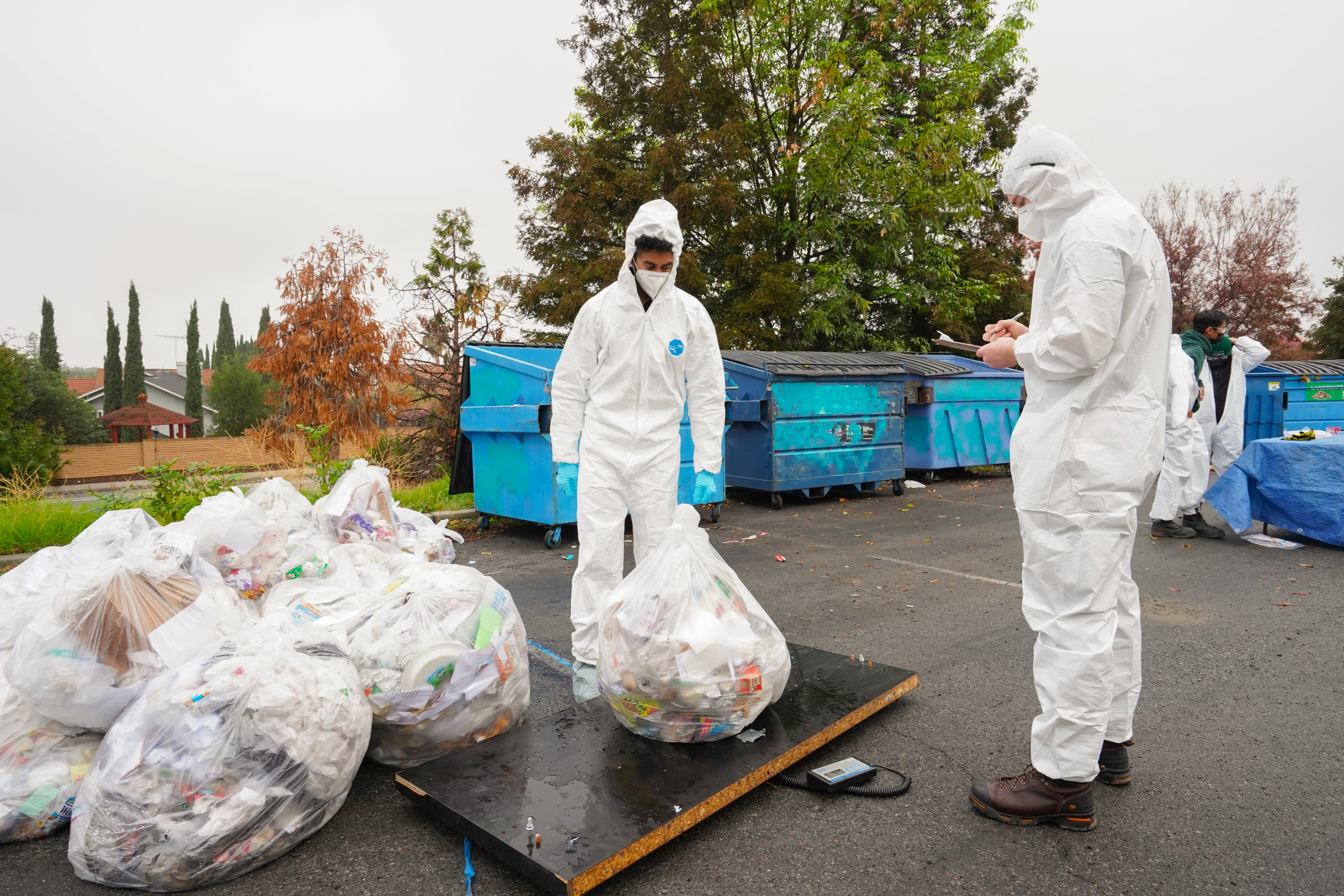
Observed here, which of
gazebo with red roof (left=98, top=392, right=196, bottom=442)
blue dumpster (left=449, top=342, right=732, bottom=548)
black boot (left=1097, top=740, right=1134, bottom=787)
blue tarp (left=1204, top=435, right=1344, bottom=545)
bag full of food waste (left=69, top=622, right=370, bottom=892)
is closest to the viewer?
bag full of food waste (left=69, top=622, right=370, bottom=892)

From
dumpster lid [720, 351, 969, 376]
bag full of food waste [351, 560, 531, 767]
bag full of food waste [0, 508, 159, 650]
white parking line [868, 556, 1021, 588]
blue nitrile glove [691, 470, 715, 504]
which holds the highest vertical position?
dumpster lid [720, 351, 969, 376]

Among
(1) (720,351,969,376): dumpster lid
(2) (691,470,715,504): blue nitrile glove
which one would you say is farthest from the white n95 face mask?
(1) (720,351,969,376): dumpster lid

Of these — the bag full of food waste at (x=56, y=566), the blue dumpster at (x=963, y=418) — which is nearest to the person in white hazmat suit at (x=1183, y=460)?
the blue dumpster at (x=963, y=418)

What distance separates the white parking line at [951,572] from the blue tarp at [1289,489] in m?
2.57

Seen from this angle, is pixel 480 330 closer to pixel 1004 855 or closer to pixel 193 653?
pixel 193 653

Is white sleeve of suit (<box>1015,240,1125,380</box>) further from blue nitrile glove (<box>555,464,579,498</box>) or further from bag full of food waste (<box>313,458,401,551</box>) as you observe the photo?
bag full of food waste (<box>313,458,401,551</box>)

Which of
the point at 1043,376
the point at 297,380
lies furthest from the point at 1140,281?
the point at 297,380

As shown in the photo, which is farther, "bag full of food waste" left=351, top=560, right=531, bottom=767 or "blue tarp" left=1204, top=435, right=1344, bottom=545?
"blue tarp" left=1204, top=435, right=1344, bottom=545

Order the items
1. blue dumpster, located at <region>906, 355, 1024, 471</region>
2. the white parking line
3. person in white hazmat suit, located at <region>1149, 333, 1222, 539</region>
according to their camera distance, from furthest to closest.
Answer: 1. blue dumpster, located at <region>906, 355, 1024, 471</region>
2. person in white hazmat suit, located at <region>1149, 333, 1222, 539</region>
3. the white parking line

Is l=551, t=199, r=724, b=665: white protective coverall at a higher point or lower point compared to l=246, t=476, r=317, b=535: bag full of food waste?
higher

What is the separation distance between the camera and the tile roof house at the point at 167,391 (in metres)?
41.7

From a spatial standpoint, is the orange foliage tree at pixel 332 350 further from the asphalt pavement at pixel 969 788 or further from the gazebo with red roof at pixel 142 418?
the gazebo with red roof at pixel 142 418

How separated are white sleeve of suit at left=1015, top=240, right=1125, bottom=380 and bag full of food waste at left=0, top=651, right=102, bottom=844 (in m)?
2.85

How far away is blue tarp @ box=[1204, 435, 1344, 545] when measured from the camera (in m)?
5.70
